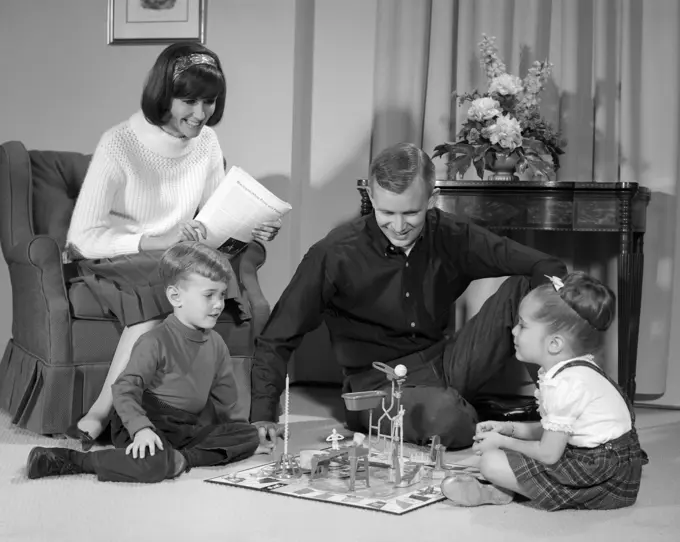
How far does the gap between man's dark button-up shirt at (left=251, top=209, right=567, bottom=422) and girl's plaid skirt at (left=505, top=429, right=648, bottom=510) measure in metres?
0.76

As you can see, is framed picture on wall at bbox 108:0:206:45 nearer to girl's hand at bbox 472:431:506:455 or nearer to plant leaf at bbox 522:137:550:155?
plant leaf at bbox 522:137:550:155

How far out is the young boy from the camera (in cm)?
244

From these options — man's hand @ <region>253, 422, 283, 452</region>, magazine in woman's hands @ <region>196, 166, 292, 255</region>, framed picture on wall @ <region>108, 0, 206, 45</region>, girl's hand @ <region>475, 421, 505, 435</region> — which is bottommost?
man's hand @ <region>253, 422, 283, 452</region>

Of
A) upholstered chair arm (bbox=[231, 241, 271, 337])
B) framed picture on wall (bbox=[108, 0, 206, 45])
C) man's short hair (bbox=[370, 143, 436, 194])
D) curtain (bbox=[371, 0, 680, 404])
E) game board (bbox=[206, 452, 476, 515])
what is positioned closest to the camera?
game board (bbox=[206, 452, 476, 515])

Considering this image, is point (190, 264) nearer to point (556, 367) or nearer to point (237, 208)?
point (237, 208)

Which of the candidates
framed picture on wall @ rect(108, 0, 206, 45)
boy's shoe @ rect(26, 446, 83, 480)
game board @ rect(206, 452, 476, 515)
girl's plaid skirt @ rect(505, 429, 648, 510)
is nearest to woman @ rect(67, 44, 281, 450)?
boy's shoe @ rect(26, 446, 83, 480)

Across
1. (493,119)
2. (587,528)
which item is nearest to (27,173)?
(493,119)

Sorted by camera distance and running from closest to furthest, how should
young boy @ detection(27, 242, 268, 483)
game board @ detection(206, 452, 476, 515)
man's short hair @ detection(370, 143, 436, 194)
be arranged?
game board @ detection(206, 452, 476, 515)
young boy @ detection(27, 242, 268, 483)
man's short hair @ detection(370, 143, 436, 194)

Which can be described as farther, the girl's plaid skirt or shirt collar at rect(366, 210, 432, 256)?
shirt collar at rect(366, 210, 432, 256)

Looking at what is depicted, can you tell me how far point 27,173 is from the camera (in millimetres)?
3176

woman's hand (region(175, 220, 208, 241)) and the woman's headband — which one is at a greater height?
the woman's headband

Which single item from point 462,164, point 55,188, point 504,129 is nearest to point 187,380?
point 55,188

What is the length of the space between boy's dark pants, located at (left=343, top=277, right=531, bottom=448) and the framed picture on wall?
1681 millimetres

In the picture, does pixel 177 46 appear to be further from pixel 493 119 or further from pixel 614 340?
pixel 614 340
